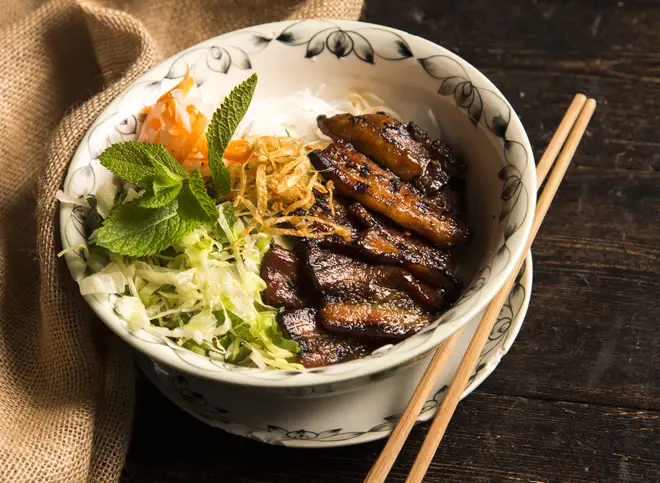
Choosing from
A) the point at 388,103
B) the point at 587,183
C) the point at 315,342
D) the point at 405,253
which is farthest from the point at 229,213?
the point at 587,183

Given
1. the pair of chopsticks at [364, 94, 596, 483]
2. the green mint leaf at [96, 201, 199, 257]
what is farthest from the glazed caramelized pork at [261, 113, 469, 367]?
the green mint leaf at [96, 201, 199, 257]

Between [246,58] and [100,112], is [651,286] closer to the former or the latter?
[246,58]

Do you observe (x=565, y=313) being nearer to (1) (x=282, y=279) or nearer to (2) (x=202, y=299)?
(1) (x=282, y=279)

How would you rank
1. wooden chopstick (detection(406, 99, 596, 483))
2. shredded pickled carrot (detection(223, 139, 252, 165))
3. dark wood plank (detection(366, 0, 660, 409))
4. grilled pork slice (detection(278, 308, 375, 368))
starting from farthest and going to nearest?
dark wood plank (detection(366, 0, 660, 409)) → shredded pickled carrot (detection(223, 139, 252, 165)) → grilled pork slice (detection(278, 308, 375, 368)) → wooden chopstick (detection(406, 99, 596, 483))

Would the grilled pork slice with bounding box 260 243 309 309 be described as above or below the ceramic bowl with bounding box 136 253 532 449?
above

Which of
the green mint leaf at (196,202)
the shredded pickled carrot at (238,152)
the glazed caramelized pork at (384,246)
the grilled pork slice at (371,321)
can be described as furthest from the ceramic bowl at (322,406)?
the shredded pickled carrot at (238,152)

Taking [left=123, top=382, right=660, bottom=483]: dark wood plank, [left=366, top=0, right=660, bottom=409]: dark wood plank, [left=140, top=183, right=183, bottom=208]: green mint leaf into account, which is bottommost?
[left=123, top=382, right=660, bottom=483]: dark wood plank

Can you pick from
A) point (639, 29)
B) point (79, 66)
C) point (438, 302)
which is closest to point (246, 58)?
point (79, 66)

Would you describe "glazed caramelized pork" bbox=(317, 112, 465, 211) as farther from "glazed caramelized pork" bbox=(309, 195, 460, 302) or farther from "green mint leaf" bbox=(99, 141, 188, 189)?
"green mint leaf" bbox=(99, 141, 188, 189)
